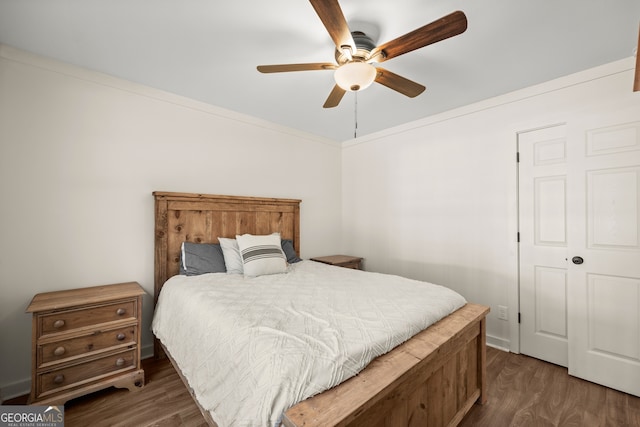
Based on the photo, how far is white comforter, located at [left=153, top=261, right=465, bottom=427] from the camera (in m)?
1.02

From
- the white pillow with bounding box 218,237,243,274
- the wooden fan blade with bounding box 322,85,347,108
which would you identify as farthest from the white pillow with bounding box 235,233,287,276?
the wooden fan blade with bounding box 322,85,347,108

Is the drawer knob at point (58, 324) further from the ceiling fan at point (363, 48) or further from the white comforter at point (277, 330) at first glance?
the ceiling fan at point (363, 48)

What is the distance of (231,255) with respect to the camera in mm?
2600

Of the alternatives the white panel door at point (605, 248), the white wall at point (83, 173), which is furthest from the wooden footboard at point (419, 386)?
the white wall at point (83, 173)

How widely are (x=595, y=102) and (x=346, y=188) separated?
2758mm

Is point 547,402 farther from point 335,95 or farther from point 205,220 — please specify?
point 205,220

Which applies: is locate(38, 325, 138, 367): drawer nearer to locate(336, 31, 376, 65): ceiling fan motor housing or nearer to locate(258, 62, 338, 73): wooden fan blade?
locate(258, 62, 338, 73): wooden fan blade

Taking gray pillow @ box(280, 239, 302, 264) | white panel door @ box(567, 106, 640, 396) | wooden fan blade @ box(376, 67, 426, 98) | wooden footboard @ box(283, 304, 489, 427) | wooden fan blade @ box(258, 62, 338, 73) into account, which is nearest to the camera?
wooden footboard @ box(283, 304, 489, 427)

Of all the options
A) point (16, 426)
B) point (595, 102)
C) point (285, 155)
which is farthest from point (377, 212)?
point (16, 426)

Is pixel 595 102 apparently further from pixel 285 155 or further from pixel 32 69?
pixel 32 69

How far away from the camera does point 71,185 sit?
2131 millimetres

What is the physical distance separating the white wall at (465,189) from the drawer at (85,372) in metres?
2.83

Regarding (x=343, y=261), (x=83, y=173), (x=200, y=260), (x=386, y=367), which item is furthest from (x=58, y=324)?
(x=343, y=261)

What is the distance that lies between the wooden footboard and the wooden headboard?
6.81 ft
